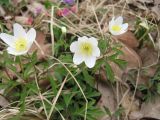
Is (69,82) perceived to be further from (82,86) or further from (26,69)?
(26,69)

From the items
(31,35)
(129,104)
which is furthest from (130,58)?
(31,35)

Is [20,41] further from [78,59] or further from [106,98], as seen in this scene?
[106,98]

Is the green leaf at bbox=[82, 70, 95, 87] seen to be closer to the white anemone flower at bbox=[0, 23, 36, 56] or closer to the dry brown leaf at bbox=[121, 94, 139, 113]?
the dry brown leaf at bbox=[121, 94, 139, 113]

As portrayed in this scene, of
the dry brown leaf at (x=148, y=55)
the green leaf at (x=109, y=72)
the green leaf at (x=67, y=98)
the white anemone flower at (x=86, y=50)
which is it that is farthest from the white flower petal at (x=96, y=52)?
the dry brown leaf at (x=148, y=55)

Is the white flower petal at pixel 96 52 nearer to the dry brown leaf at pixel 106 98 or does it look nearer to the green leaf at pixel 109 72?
the green leaf at pixel 109 72

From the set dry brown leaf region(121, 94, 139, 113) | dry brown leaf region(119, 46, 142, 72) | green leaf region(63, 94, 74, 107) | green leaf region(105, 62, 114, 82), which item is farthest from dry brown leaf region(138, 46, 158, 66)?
green leaf region(63, 94, 74, 107)
